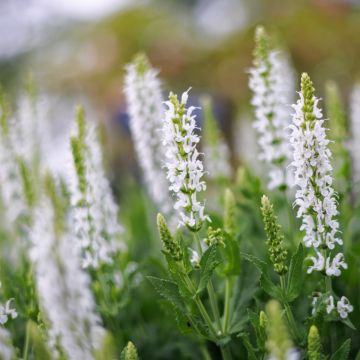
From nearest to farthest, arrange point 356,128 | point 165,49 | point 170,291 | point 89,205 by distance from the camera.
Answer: point 170,291
point 89,205
point 356,128
point 165,49

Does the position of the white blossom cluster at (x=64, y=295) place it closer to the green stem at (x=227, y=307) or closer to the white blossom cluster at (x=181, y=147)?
the white blossom cluster at (x=181, y=147)

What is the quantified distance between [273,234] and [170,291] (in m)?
0.49

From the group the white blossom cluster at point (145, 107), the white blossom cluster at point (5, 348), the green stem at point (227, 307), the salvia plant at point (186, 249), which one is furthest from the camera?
the white blossom cluster at point (145, 107)

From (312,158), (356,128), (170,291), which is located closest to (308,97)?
(312,158)

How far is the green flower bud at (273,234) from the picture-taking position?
223cm

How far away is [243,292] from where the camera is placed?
2.84 meters

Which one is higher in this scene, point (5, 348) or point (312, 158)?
point (312, 158)

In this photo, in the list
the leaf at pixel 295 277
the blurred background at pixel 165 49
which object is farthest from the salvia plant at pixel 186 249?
the blurred background at pixel 165 49

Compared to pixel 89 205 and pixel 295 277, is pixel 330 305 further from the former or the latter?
pixel 89 205

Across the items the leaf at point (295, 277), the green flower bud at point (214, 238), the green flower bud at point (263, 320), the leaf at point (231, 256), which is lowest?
the green flower bud at point (263, 320)

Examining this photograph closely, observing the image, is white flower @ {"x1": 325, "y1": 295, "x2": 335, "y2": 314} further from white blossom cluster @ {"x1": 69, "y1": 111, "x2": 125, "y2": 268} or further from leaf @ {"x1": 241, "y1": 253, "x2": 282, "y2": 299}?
white blossom cluster @ {"x1": 69, "y1": 111, "x2": 125, "y2": 268}

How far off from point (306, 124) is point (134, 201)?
314 cm

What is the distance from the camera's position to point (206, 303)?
3.02m

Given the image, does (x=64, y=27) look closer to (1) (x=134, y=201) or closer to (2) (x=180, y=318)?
(1) (x=134, y=201)
